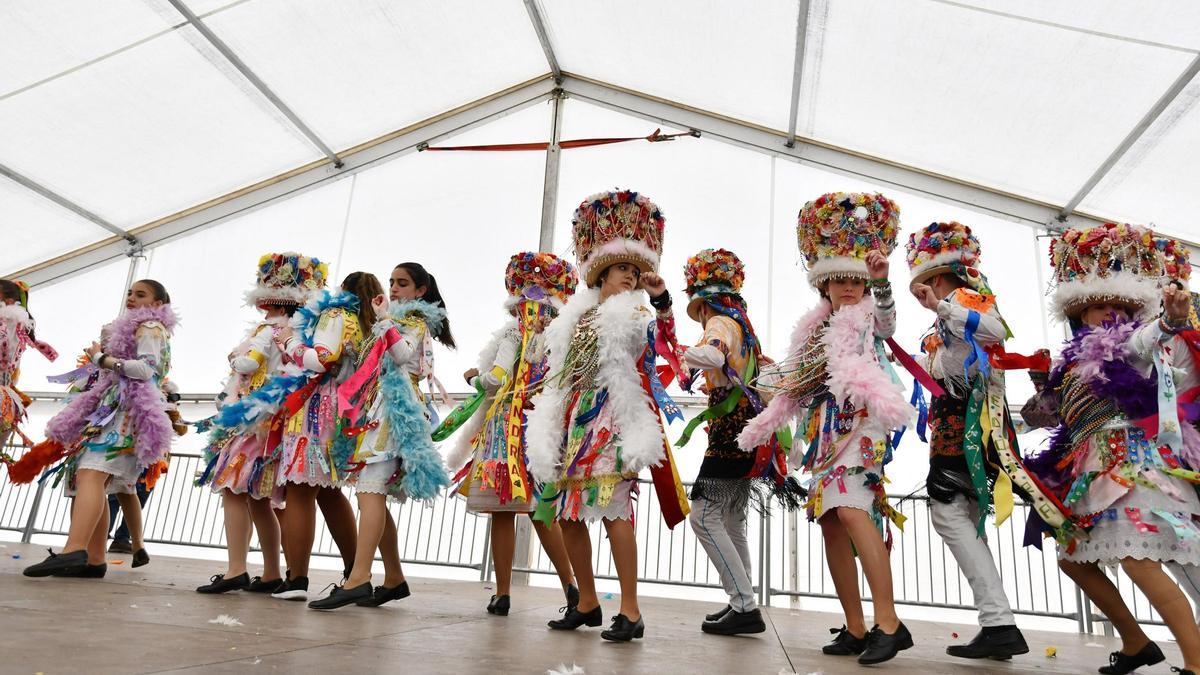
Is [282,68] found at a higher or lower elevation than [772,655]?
higher

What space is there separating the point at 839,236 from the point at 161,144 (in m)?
8.06

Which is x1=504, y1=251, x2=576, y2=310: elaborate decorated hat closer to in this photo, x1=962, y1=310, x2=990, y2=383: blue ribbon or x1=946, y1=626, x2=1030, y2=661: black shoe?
x1=962, y1=310, x2=990, y2=383: blue ribbon

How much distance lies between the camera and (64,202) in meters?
Result: 8.84

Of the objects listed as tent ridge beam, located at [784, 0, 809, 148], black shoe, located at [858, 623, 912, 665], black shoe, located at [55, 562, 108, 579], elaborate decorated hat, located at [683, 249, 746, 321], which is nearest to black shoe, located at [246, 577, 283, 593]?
black shoe, located at [55, 562, 108, 579]

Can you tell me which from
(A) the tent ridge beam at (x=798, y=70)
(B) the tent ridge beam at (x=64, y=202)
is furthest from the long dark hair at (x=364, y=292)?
(B) the tent ridge beam at (x=64, y=202)

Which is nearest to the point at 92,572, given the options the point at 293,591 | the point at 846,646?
the point at 293,591

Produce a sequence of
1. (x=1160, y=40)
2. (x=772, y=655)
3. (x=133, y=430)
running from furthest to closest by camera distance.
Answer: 1. (x=1160, y=40)
2. (x=133, y=430)
3. (x=772, y=655)

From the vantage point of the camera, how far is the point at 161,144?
27.7 feet

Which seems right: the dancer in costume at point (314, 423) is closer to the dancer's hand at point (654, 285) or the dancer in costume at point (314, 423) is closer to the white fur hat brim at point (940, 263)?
the dancer's hand at point (654, 285)

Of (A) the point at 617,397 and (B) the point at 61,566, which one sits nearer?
(A) the point at 617,397

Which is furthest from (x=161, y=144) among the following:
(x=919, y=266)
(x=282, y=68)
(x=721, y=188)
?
→ (x=919, y=266)

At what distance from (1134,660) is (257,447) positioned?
3.48 metres

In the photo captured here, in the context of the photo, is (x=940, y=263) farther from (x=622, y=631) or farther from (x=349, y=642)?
(x=349, y=642)

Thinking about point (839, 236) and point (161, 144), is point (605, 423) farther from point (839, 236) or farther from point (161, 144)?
point (161, 144)
